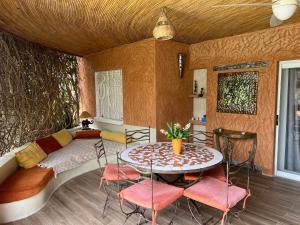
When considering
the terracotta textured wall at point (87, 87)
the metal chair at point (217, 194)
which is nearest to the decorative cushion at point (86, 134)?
the terracotta textured wall at point (87, 87)

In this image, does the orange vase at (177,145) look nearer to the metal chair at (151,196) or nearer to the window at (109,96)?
the metal chair at (151,196)

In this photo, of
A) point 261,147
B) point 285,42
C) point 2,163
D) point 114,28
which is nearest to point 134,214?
point 2,163

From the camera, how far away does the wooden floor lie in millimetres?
2523

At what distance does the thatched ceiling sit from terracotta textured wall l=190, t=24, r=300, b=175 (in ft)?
0.70

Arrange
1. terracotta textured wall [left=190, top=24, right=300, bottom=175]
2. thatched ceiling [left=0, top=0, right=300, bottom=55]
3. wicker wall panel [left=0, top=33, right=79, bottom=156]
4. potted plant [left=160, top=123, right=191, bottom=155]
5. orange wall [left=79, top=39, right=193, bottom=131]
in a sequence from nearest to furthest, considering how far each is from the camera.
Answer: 1. thatched ceiling [left=0, top=0, right=300, bottom=55]
2. potted plant [left=160, top=123, right=191, bottom=155]
3. terracotta textured wall [left=190, top=24, right=300, bottom=175]
4. wicker wall panel [left=0, top=33, right=79, bottom=156]
5. orange wall [left=79, top=39, right=193, bottom=131]

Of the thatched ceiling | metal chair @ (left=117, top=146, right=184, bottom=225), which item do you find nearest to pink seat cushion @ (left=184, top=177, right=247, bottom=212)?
metal chair @ (left=117, top=146, right=184, bottom=225)

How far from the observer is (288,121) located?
3.63 m

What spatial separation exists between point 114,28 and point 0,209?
2.87 m

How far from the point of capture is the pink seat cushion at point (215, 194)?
207 cm

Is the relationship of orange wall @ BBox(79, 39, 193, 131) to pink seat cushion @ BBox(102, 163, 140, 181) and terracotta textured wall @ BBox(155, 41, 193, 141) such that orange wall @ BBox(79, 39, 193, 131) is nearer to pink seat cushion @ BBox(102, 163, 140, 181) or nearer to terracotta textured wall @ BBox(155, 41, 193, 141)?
terracotta textured wall @ BBox(155, 41, 193, 141)

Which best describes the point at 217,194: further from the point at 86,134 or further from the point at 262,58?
the point at 86,134

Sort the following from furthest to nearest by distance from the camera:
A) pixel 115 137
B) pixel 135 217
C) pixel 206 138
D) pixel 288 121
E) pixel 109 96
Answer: pixel 109 96 < pixel 206 138 < pixel 115 137 < pixel 288 121 < pixel 135 217

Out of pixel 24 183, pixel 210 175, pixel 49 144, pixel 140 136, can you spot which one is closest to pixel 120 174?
pixel 210 175

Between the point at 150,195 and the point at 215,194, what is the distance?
2.13 feet
